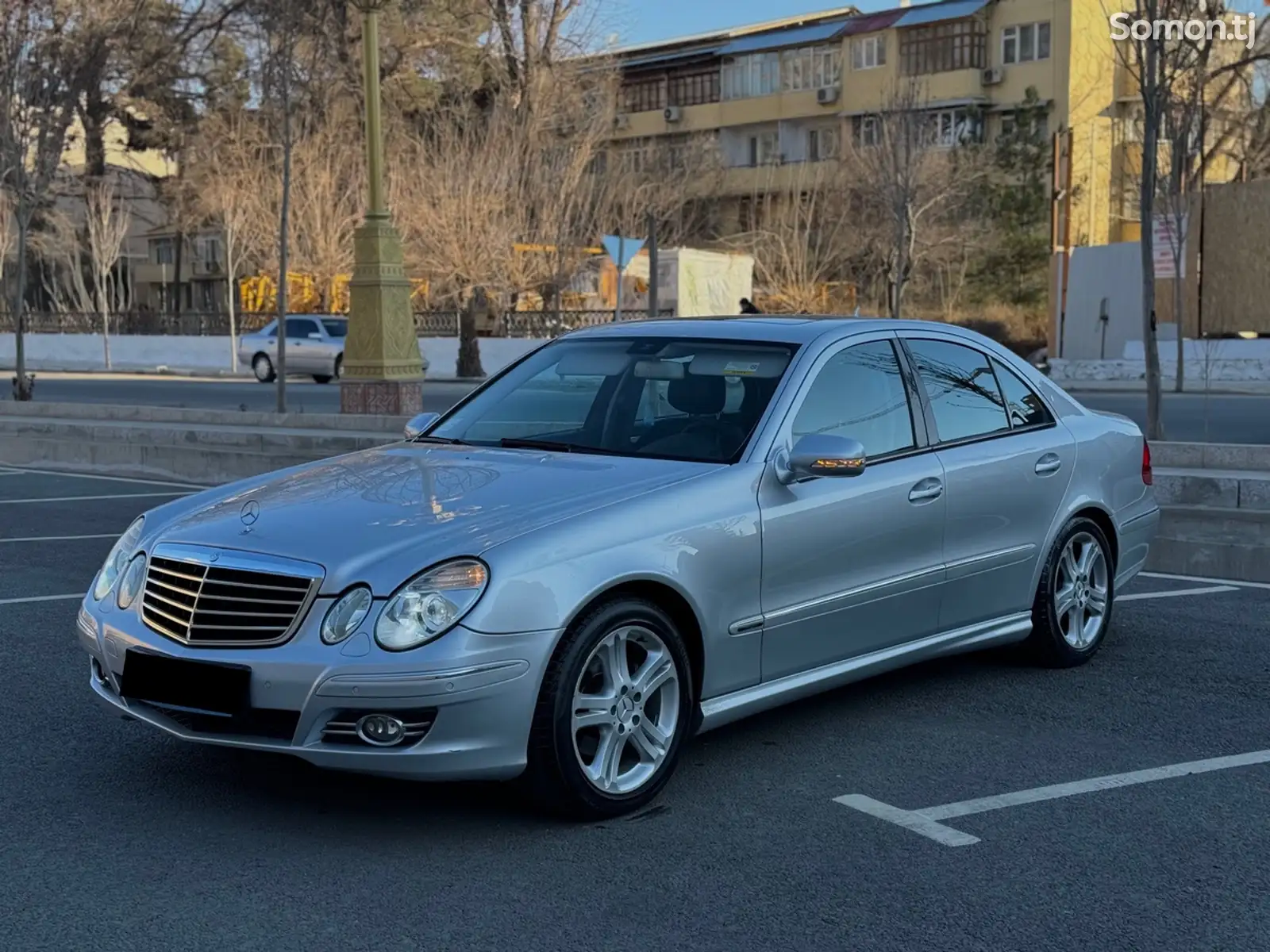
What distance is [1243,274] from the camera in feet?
109

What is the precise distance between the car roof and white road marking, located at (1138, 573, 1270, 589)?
137 inches

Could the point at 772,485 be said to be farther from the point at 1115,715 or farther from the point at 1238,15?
the point at 1238,15

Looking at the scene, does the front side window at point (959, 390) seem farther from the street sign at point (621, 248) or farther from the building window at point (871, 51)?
the building window at point (871, 51)

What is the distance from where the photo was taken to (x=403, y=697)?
416 centimetres

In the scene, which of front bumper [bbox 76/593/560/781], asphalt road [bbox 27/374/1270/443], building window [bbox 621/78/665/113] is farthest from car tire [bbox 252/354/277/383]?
front bumper [bbox 76/593/560/781]

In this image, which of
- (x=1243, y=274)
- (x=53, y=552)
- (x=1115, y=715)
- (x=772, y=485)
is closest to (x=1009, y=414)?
(x=1115, y=715)

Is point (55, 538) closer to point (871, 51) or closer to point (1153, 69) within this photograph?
point (1153, 69)

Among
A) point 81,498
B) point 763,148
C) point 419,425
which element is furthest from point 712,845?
point 763,148

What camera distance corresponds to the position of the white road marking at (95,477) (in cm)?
1435

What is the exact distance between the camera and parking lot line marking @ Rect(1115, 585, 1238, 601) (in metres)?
8.35

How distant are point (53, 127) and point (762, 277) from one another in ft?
96.3

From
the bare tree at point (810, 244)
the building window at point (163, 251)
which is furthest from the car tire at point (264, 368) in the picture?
the building window at point (163, 251)

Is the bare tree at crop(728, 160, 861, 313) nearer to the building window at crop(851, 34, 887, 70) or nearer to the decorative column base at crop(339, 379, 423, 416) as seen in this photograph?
the building window at crop(851, 34, 887, 70)

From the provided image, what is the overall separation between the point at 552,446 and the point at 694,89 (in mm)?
61539
